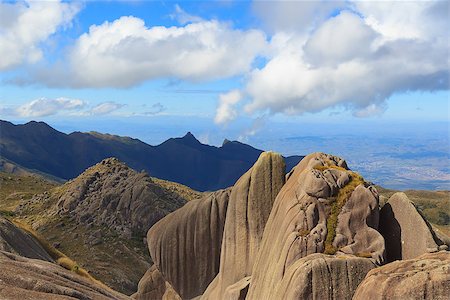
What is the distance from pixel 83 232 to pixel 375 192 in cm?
8360

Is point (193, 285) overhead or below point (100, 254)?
overhead

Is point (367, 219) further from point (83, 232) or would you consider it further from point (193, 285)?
point (83, 232)

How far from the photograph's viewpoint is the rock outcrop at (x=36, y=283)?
25406mm

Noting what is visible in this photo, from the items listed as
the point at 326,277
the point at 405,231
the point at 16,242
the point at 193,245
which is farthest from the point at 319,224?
the point at 16,242

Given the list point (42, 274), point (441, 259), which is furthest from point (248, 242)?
point (441, 259)

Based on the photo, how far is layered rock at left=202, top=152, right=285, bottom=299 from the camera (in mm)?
41062

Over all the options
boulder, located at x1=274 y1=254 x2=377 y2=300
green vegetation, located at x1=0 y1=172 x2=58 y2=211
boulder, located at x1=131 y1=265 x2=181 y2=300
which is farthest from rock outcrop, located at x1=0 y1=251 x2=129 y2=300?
green vegetation, located at x1=0 y1=172 x2=58 y2=211

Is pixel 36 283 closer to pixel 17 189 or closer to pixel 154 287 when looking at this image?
pixel 154 287

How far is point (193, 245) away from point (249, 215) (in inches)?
460

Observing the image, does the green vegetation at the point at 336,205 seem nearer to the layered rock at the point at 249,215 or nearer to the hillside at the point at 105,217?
the layered rock at the point at 249,215

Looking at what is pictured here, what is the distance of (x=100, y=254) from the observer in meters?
97.5

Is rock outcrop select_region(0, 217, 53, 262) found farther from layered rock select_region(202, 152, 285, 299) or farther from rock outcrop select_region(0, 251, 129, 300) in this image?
layered rock select_region(202, 152, 285, 299)

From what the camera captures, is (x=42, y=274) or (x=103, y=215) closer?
(x=42, y=274)

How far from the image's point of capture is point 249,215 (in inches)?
1646
